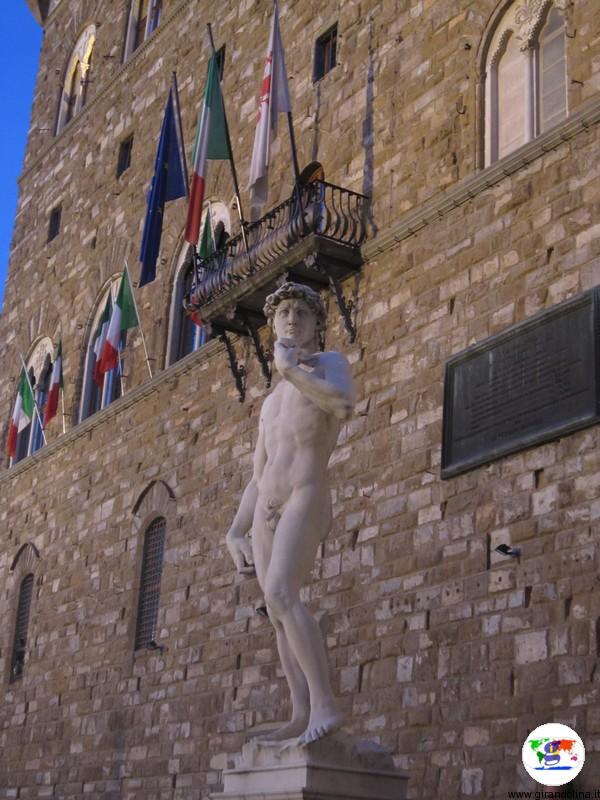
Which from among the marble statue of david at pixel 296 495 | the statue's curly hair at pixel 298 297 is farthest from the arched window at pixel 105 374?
the marble statue of david at pixel 296 495

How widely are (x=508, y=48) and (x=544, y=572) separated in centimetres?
512

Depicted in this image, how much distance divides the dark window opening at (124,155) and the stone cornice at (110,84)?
128 centimetres

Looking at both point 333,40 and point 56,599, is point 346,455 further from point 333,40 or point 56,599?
point 56,599

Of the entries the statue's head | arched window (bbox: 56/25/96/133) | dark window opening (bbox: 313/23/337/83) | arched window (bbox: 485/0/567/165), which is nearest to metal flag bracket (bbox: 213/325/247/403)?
dark window opening (bbox: 313/23/337/83)

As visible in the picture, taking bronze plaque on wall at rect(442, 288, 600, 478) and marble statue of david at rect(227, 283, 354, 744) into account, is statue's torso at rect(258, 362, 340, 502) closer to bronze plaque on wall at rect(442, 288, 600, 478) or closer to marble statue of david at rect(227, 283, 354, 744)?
marble statue of david at rect(227, 283, 354, 744)

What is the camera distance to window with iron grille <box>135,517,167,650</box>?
50.3 feet

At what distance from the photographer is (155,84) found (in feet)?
63.9

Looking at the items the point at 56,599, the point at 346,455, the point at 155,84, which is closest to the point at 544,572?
the point at 346,455

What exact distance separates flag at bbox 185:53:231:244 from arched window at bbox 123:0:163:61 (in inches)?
221

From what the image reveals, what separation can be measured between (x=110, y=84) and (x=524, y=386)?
12708 millimetres

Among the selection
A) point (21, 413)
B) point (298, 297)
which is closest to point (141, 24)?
point (21, 413)

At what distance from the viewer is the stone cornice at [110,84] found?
1944cm

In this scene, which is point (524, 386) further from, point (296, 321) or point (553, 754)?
point (296, 321)

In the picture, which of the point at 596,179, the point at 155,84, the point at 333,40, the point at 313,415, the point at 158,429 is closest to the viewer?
the point at 313,415
